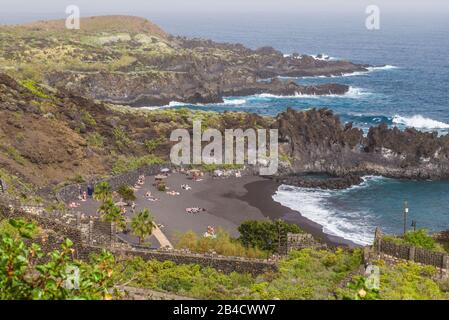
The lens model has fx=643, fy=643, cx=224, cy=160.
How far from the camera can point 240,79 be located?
14388 cm

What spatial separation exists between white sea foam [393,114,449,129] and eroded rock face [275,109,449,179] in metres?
22.7

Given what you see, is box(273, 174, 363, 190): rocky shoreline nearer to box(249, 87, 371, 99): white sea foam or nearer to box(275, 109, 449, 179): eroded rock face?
box(275, 109, 449, 179): eroded rock face

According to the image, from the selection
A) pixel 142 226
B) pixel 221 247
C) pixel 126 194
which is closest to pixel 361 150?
pixel 126 194

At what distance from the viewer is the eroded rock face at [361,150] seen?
74.0 meters

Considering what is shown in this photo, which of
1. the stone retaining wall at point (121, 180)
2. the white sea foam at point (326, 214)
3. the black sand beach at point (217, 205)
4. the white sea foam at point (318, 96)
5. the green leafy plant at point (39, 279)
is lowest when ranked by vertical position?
the white sea foam at point (326, 214)

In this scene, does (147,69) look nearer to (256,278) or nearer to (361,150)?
(361,150)

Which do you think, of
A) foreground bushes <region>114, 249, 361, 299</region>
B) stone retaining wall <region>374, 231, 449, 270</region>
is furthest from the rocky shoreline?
stone retaining wall <region>374, 231, 449, 270</region>

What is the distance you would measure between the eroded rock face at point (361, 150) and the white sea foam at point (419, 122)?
22.7 metres

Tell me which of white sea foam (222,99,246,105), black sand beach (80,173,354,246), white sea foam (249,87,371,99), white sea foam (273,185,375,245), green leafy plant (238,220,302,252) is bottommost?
white sea foam (273,185,375,245)

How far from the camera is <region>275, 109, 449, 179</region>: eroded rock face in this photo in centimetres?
7400

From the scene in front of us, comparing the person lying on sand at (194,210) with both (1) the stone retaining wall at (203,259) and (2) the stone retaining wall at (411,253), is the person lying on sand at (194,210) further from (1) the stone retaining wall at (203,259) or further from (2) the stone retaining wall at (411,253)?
(2) the stone retaining wall at (411,253)

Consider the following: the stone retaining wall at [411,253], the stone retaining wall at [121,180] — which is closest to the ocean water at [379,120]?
the stone retaining wall at [121,180]
